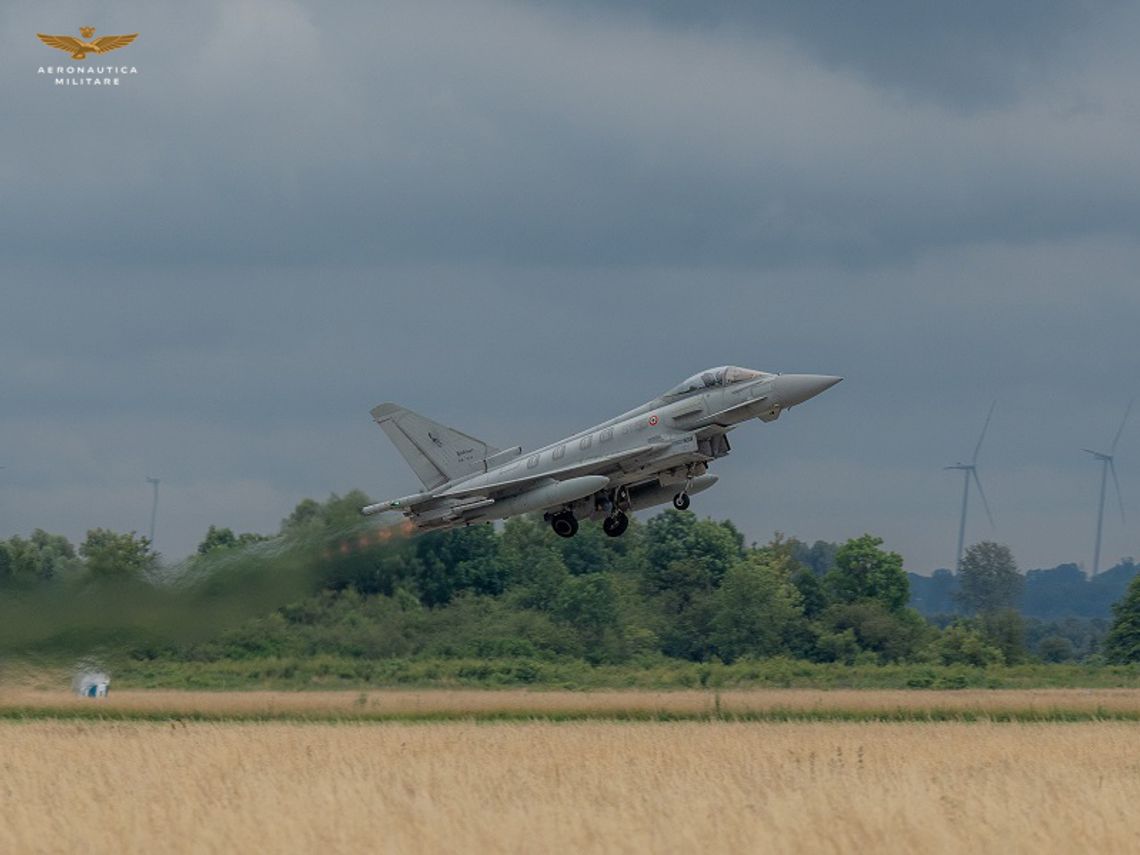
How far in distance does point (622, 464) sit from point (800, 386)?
389 cm

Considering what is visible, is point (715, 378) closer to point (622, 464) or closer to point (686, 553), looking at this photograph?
point (622, 464)

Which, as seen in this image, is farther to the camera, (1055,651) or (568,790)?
(1055,651)

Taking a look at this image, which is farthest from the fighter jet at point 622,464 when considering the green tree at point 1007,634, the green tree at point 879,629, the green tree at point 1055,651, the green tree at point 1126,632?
the green tree at point 1055,651

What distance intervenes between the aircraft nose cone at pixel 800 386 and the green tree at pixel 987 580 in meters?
117

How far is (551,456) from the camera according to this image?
39000mm

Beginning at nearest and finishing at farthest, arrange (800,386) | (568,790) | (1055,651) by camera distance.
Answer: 1. (568,790)
2. (800,386)
3. (1055,651)

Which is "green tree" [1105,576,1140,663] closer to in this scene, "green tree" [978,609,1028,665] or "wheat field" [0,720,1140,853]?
"green tree" [978,609,1028,665]

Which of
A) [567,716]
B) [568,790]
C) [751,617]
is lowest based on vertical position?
[568,790]

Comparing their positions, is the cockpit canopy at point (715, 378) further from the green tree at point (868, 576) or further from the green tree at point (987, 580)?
the green tree at point (987, 580)

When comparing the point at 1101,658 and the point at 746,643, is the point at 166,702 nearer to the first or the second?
the point at 746,643

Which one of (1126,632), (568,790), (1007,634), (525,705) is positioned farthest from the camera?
(1126,632)

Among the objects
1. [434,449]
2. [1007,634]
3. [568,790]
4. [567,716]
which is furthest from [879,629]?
[568,790]

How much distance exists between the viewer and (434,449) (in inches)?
1609

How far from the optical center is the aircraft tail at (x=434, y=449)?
1596 inches
